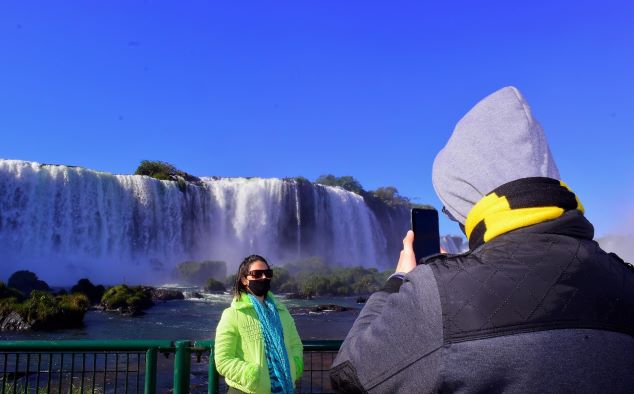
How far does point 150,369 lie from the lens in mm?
3424

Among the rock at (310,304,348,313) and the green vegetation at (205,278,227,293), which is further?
the green vegetation at (205,278,227,293)

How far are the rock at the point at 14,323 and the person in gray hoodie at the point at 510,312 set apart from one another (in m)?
17.3

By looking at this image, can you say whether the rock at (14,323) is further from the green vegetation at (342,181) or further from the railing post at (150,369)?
the green vegetation at (342,181)

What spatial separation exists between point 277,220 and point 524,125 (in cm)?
4108

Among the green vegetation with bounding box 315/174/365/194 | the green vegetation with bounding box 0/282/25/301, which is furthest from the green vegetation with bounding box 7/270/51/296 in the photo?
the green vegetation with bounding box 315/174/365/194

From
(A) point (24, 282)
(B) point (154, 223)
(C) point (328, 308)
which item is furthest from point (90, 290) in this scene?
(B) point (154, 223)

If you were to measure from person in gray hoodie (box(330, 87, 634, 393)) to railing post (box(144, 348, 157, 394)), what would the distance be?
2625 mm

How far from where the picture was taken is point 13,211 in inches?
1164

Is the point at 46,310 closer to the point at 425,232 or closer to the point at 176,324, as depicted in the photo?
the point at 176,324

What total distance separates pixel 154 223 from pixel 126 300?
14135 mm

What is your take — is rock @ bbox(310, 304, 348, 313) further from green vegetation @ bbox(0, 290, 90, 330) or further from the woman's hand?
the woman's hand

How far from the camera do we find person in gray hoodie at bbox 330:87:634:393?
93 cm

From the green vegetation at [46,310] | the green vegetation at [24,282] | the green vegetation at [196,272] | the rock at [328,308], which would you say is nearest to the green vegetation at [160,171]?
the green vegetation at [196,272]

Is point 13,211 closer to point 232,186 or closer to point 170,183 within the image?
point 170,183
